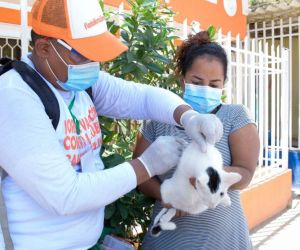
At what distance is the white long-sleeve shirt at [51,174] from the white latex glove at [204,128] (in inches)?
5.7

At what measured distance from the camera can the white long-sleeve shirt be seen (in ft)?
3.83

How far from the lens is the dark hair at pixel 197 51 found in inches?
74.7

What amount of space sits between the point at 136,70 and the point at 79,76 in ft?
3.24

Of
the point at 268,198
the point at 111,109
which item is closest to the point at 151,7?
the point at 111,109

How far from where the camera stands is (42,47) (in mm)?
1360

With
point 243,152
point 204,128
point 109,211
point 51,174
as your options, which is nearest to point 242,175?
point 243,152

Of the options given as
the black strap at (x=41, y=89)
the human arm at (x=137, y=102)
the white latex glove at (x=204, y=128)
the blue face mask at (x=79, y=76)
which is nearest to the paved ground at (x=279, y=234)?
the human arm at (x=137, y=102)

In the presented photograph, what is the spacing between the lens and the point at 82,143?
4.62 ft

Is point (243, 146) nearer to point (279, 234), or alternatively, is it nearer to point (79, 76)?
point (79, 76)

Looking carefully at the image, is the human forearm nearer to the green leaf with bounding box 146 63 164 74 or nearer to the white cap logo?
the white cap logo

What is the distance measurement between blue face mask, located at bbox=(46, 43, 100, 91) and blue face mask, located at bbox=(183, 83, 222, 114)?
587 millimetres

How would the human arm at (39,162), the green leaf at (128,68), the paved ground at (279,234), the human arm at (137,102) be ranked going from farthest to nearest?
the paved ground at (279,234)
the green leaf at (128,68)
the human arm at (137,102)
the human arm at (39,162)

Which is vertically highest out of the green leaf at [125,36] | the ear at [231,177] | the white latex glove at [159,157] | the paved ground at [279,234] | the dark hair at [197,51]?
the green leaf at [125,36]

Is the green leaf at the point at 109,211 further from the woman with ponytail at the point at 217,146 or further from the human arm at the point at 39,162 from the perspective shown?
the human arm at the point at 39,162
